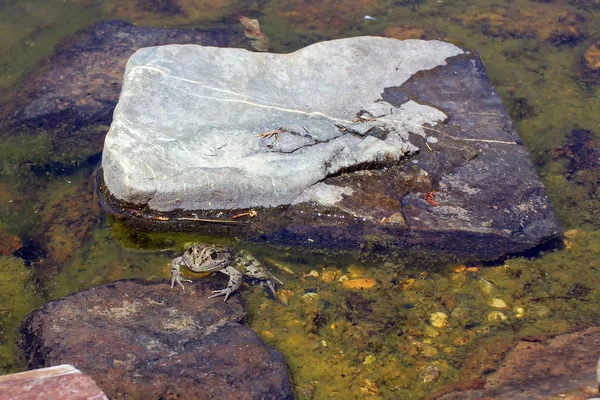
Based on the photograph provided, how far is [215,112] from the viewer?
6.03m

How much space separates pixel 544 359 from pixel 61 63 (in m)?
6.46

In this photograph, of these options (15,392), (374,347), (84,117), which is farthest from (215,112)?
(15,392)

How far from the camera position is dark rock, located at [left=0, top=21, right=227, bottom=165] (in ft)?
22.3

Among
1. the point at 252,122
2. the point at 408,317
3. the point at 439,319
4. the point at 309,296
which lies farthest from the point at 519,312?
the point at 252,122

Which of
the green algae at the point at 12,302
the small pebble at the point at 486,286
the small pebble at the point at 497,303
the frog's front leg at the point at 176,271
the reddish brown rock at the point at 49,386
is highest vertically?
the reddish brown rock at the point at 49,386

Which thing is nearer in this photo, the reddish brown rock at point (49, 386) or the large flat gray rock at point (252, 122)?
the reddish brown rock at point (49, 386)

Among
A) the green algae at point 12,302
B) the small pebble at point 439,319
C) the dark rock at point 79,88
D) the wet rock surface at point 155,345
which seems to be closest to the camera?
the wet rock surface at point 155,345

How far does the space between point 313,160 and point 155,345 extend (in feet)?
7.23

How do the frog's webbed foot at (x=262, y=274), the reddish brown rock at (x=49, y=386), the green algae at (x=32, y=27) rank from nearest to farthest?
the reddish brown rock at (x=49, y=386) < the frog's webbed foot at (x=262, y=274) < the green algae at (x=32, y=27)

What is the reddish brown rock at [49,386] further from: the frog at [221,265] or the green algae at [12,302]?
the frog at [221,265]

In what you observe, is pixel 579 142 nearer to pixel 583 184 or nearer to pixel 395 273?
pixel 583 184

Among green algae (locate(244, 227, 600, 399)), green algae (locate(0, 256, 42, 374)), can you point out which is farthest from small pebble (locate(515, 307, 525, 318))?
green algae (locate(0, 256, 42, 374))

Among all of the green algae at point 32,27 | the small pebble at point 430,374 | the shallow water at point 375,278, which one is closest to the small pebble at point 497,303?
the shallow water at point 375,278

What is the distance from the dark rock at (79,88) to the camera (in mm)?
6805
